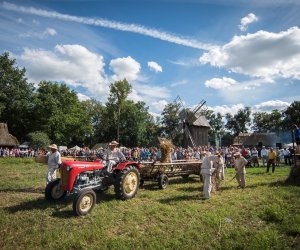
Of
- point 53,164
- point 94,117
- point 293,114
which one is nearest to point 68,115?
point 94,117

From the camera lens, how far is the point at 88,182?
9.07m

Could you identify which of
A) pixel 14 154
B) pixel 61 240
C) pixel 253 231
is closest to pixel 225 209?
pixel 253 231

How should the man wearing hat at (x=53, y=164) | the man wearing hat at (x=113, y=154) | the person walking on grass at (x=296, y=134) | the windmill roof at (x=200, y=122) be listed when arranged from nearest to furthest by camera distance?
the man wearing hat at (x=113, y=154) → the man wearing hat at (x=53, y=164) → the person walking on grass at (x=296, y=134) → the windmill roof at (x=200, y=122)

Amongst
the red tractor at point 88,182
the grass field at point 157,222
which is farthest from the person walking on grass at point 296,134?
the red tractor at point 88,182

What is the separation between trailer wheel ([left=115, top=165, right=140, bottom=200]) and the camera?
9691 mm

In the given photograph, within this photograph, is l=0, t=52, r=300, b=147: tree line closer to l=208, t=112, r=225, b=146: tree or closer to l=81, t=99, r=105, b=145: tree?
l=81, t=99, r=105, b=145: tree

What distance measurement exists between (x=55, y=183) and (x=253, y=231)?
6167mm

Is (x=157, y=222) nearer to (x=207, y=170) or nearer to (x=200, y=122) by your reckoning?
(x=207, y=170)

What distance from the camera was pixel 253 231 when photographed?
287 inches

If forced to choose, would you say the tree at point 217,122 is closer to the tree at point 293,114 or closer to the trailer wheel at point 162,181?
the tree at point 293,114

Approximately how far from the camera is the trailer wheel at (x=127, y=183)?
9691 millimetres

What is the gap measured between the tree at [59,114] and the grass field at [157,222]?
144 feet

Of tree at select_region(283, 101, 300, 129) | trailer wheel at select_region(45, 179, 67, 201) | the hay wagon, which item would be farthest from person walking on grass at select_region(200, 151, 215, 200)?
tree at select_region(283, 101, 300, 129)

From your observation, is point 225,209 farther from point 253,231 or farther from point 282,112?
point 282,112
